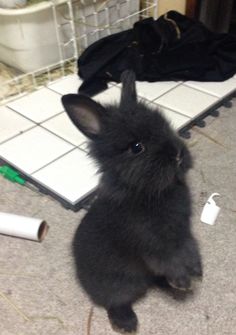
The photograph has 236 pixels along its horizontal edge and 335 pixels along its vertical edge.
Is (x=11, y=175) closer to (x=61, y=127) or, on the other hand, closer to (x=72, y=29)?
(x=61, y=127)

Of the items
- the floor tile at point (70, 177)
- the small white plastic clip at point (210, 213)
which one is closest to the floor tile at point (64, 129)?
the floor tile at point (70, 177)

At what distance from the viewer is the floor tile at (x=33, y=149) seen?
1728 millimetres

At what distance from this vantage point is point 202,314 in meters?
1.22

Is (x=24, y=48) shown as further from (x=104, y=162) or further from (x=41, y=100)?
(x=104, y=162)

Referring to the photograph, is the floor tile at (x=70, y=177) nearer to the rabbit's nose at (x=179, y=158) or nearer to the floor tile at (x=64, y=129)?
the floor tile at (x=64, y=129)

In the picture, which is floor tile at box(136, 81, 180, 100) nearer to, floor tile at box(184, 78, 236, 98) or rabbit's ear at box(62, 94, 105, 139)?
floor tile at box(184, 78, 236, 98)

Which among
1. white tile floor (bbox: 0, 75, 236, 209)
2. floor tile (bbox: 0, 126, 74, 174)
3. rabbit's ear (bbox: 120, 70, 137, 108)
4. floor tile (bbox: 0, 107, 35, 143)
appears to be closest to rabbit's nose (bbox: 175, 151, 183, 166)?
rabbit's ear (bbox: 120, 70, 137, 108)

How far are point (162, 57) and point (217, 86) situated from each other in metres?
0.32

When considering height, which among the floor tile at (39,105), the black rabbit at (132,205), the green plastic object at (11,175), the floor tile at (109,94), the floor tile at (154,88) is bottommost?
the green plastic object at (11,175)

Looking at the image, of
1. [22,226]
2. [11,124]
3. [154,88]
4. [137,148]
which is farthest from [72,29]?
[137,148]

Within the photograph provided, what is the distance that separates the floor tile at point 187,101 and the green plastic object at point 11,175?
30.2 inches

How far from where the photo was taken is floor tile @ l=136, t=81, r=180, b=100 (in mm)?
2102

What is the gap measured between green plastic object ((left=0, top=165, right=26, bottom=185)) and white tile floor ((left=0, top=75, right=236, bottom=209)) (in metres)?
0.03

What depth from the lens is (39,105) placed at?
210 centimetres
